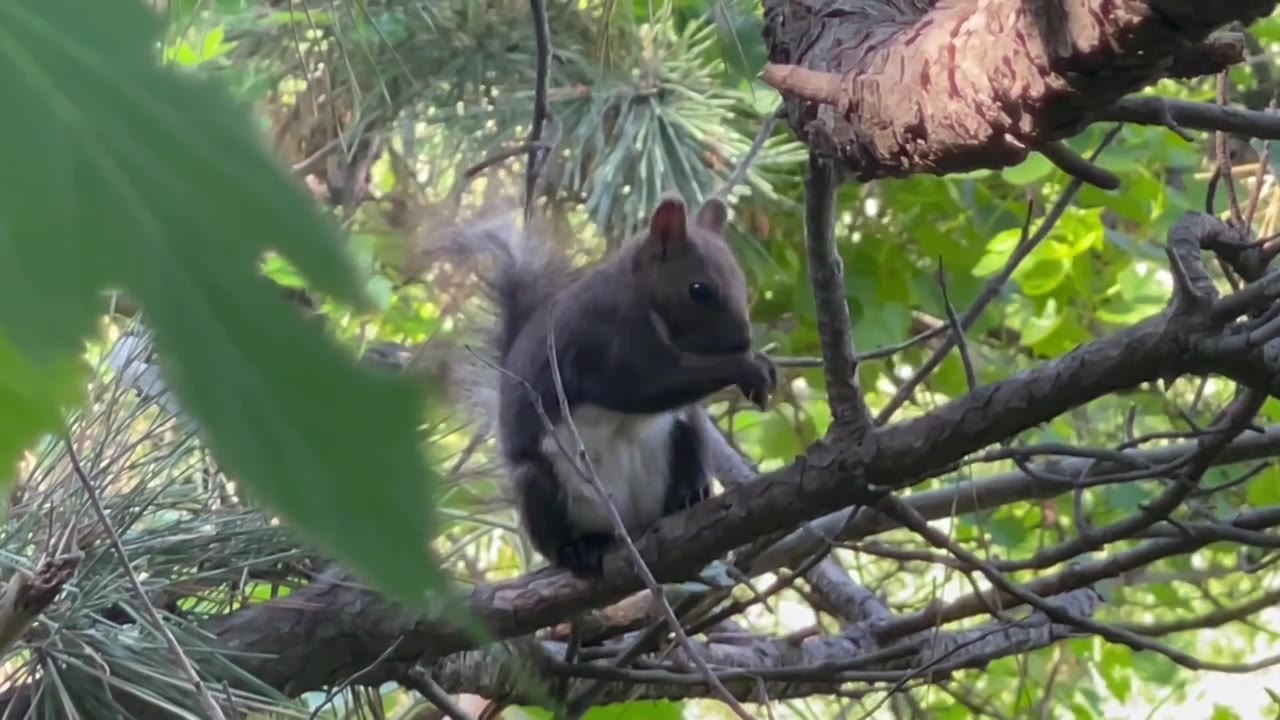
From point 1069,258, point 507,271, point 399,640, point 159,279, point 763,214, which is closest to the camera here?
point 159,279

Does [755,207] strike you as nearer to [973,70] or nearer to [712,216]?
[712,216]

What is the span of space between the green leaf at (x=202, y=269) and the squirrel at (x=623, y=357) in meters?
1.35

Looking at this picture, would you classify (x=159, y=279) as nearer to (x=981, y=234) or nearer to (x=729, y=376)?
(x=729, y=376)

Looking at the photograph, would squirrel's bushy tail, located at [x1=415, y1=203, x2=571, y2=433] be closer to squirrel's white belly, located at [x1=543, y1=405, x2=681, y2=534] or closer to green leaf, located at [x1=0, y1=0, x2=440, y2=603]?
squirrel's white belly, located at [x1=543, y1=405, x2=681, y2=534]

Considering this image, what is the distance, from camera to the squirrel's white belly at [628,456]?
62.1 inches

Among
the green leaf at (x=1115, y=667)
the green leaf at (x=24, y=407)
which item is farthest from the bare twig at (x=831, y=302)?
the green leaf at (x=1115, y=667)

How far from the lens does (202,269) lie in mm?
103

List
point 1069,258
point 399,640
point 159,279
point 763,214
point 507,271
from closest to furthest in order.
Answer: point 159,279 → point 399,640 → point 507,271 → point 1069,258 → point 763,214

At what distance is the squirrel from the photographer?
1.49m

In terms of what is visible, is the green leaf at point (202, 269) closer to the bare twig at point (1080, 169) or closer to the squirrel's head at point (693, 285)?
the bare twig at point (1080, 169)

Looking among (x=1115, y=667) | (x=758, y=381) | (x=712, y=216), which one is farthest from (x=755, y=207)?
(x=1115, y=667)

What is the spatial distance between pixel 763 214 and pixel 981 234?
1.04ft

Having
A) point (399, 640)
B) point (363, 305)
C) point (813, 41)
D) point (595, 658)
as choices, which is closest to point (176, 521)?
point (399, 640)

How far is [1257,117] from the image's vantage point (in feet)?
2.61
